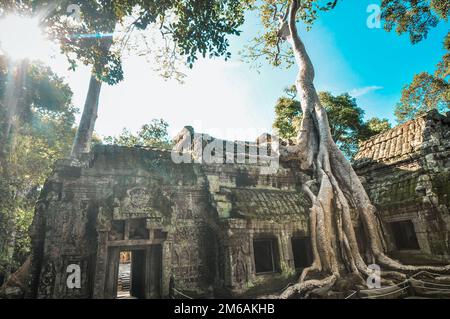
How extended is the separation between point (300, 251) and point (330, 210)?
158 centimetres

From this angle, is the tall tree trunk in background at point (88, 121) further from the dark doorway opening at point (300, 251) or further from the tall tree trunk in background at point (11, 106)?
the dark doorway opening at point (300, 251)

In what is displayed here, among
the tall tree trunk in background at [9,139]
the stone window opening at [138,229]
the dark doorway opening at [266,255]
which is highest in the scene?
the tall tree trunk in background at [9,139]

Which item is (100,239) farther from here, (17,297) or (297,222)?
(297,222)

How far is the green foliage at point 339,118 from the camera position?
63.1 ft

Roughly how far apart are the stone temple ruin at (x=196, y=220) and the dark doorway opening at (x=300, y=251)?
31mm

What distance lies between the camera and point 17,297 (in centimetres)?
552

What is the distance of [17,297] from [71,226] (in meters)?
1.68

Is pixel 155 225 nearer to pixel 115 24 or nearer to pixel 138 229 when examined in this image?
pixel 138 229

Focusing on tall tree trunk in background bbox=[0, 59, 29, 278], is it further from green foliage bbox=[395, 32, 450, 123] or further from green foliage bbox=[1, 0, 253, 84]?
green foliage bbox=[395, 32, 450, 123]

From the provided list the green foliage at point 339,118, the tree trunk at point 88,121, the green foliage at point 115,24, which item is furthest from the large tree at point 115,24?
the green foliage at point 339,118

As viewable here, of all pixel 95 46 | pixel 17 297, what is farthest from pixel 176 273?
pixel 95 46

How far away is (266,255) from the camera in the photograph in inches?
307

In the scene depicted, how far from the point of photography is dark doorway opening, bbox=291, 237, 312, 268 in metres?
7.78

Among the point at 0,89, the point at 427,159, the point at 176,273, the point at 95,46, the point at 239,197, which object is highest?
the point at 0,89
